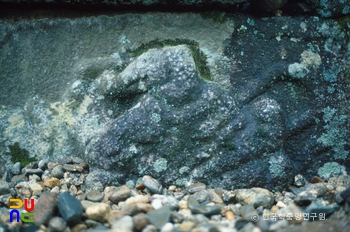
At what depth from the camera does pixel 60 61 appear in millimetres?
2279

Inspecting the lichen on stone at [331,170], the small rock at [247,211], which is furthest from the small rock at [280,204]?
the lichen on stone at [331,170]

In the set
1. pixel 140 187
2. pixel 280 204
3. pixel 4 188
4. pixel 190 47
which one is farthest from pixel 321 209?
pixel 4 188

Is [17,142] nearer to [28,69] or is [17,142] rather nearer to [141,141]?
[28,69]

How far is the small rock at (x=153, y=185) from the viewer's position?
199cm

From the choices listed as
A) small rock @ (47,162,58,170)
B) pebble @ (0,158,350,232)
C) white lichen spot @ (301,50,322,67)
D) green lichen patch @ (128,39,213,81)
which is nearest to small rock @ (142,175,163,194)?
pebble @ (0,158,350,232)

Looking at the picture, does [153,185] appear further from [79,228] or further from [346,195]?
[346,195]

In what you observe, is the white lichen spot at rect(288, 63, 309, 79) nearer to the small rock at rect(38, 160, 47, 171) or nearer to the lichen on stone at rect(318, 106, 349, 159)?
the lichen on stone at rect(318, 106, 349, 159)

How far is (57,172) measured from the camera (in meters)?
2.11

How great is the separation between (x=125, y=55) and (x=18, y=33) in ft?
1.75

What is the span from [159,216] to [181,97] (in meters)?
0.63

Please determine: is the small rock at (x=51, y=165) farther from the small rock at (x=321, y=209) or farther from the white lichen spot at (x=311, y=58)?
the white lichen spot at (x=311, y=58)

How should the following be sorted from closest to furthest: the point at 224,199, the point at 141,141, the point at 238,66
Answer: the point at 224,199
the point at 141,141
the point at 238,66

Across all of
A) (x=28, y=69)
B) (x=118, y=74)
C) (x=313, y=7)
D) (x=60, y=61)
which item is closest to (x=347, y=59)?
(x=313, y=7)

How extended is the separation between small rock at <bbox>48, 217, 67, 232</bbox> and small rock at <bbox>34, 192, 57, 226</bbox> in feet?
0.13
